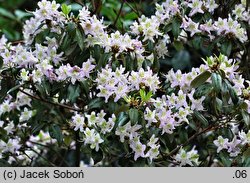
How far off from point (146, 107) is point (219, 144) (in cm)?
32

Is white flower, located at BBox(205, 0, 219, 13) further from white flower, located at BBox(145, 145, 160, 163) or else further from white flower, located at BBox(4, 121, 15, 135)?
white flower, located at BBox(4, 121, 15, 135)

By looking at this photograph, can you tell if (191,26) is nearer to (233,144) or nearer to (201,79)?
(201,79)

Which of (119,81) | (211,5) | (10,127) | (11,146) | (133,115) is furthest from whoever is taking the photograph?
(10,127)

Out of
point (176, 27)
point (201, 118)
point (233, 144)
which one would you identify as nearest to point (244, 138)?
point (233, 144)

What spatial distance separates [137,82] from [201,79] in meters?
0.22

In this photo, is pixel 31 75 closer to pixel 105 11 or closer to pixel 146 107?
pixel 146 107

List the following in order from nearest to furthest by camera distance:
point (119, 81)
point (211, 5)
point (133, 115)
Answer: point (133, 115), point (119, 81), point (211, 5)

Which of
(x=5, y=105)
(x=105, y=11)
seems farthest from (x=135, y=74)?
(x=105, y=11)

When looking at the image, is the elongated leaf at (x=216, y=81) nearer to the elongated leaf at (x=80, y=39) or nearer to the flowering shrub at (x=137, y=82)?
the flowering shrub at (x=137, y=82)

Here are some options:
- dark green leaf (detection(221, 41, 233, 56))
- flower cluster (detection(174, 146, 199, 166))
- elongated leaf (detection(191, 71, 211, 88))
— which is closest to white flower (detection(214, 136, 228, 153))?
flower cluster (detection(174, 146, 199, 166))

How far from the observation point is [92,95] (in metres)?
1.94

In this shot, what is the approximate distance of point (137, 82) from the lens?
71.2 inches

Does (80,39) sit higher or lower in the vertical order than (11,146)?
higher

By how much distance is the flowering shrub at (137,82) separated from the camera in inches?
70.2
